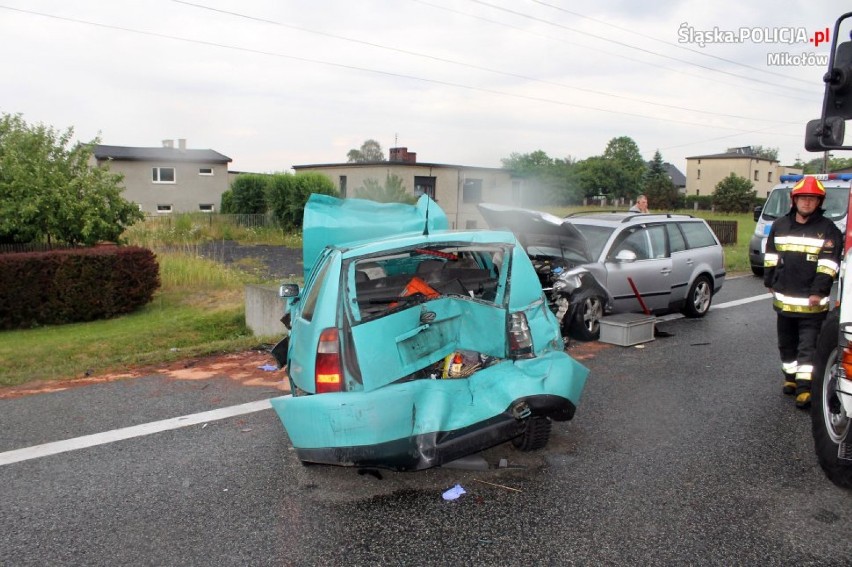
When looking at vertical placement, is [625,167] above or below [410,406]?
above

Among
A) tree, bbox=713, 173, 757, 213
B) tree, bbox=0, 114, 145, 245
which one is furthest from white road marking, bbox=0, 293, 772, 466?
tree, bbox=713, 173, 757, 213

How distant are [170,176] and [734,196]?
48150 mm

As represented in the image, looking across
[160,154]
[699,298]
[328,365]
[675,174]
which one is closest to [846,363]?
[328,365]

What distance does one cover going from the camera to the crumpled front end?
12.3 ft

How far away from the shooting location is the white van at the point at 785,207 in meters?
13.9

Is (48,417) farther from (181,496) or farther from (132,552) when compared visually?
(132,552)

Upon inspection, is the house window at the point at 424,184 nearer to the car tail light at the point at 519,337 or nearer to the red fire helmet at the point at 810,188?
the red fire helmet at the point at 810,188

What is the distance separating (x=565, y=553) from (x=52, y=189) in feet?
45.5

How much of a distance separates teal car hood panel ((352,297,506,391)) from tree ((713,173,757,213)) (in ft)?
206

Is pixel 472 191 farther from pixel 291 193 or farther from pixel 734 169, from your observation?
pixel 734 169

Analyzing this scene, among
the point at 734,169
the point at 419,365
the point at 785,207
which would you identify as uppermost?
the point at 734,169

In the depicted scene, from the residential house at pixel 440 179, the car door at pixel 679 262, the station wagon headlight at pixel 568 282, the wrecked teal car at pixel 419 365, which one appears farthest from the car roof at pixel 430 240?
the residential house at pixel 440 179

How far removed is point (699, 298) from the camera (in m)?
10.2

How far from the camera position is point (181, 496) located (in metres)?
4.14
